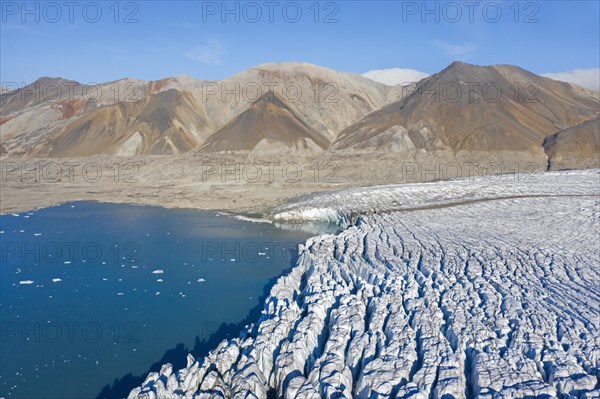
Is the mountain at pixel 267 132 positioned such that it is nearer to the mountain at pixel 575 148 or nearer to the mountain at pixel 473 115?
the mountain at pixel 473 115

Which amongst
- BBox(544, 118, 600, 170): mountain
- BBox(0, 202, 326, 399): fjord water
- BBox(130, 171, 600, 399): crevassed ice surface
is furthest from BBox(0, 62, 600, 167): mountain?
BBox(130, 171, 600, 399): crevassed ice surface

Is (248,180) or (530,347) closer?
(530,347)

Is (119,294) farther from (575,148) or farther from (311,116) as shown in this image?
(311,116)

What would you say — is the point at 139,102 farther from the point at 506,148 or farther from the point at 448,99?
the point at 506,148

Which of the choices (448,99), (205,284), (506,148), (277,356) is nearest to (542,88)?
(448,99)

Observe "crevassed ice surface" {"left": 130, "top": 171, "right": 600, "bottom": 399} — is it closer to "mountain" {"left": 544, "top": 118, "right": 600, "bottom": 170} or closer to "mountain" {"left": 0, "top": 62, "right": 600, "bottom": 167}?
"mountain" {"left": 544, "top": 118, "right": 600, "bottom": 170}

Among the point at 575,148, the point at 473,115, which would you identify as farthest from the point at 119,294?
the point at 473,115
